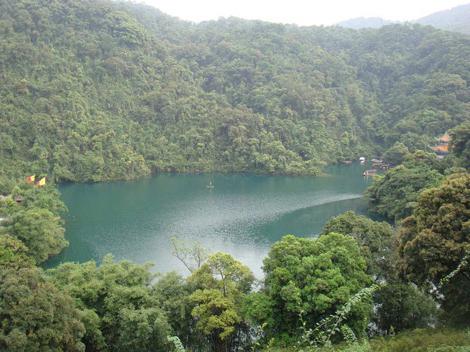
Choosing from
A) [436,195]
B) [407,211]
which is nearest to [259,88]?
[407,211]

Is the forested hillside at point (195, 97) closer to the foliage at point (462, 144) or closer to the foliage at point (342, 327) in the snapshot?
the foliage at point (462, 144)

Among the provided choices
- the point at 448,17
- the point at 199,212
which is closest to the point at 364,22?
the point at 448,17

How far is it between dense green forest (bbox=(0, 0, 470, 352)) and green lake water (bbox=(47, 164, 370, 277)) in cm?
251

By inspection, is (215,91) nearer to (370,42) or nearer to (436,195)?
(370,42)

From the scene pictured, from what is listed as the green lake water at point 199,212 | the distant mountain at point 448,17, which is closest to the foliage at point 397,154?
the green lake water at point 199,212

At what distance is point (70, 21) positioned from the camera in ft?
210

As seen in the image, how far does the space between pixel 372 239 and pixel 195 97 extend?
47.2m

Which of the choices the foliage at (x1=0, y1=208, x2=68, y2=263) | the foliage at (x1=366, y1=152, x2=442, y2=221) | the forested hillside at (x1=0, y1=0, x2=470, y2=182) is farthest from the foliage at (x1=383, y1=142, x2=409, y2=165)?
the foliage at (x1=0, y1=208, x2=68, y2=263)

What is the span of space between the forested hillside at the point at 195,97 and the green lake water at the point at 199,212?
16.2 ft

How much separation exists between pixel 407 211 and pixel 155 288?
68.9 feet

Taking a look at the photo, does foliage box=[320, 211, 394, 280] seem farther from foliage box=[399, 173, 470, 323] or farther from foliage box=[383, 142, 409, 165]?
foliage box=[383, 142, 409, 165]

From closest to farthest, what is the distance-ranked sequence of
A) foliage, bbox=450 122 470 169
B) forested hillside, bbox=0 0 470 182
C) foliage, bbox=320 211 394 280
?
1. foliage, bbox=320 211 394 280
2. foliage, bbox=450 122 470 169
3. forested hillside, bbox=0 0 470 182

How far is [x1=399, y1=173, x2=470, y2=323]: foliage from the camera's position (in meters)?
14.9

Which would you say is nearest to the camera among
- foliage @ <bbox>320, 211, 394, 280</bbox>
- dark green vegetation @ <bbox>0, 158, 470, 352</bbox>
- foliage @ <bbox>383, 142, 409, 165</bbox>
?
dark green vegetation @ <bbox>0, 158, 470, 352</bbox>
